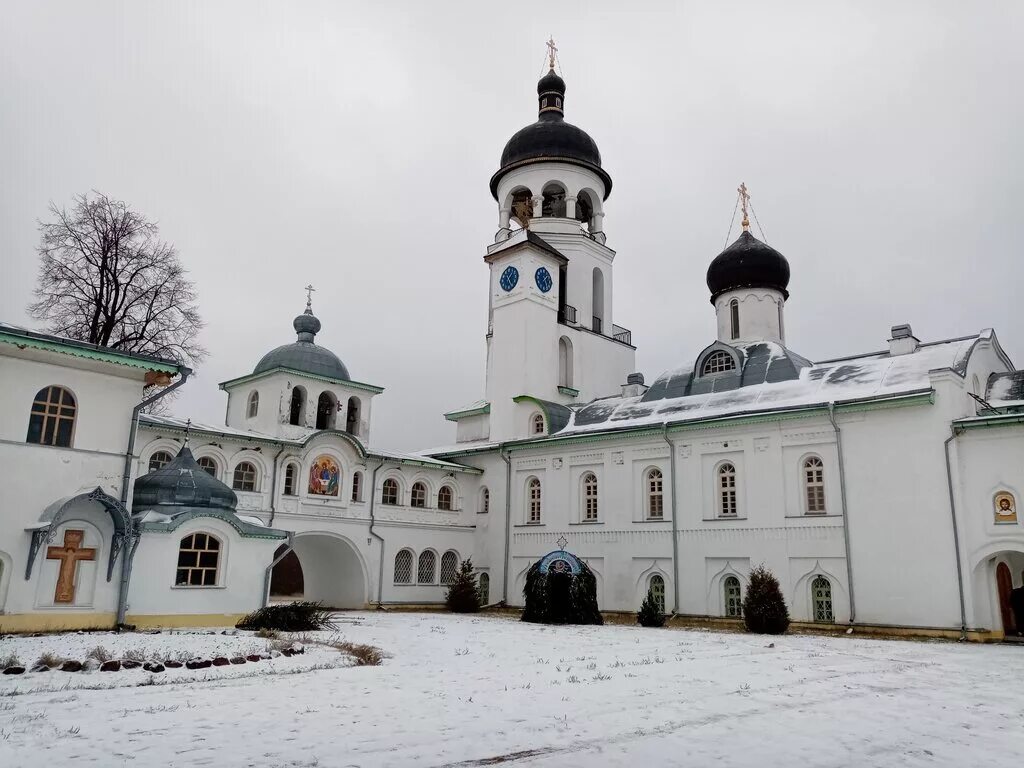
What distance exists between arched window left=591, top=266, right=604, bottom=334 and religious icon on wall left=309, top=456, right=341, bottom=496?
13023mm

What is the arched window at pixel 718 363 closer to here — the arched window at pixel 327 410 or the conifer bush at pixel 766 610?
the conifer bush at pixel 766 610

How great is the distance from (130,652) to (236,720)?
16.2 ft

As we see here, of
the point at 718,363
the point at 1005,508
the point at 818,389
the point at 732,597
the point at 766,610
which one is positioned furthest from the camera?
the point at 718,363

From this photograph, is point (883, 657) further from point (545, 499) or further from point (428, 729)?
point (545, 499)

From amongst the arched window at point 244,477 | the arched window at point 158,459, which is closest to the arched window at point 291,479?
the arched window at point 244,477

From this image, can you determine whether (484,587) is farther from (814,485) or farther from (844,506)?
(844,506)

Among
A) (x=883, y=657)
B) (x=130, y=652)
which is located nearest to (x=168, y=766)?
(x=130, y=652)

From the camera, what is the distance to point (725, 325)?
29.5 meters

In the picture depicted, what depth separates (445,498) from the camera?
29.7 m

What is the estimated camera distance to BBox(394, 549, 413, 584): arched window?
27.5 metres

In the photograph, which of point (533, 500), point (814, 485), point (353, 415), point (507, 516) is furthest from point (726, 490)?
point (353, 415)

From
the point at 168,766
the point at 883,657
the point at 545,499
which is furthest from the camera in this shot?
the point at 545,499

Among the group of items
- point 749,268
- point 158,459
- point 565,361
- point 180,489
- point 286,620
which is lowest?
point 286,620

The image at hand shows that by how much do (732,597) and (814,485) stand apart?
12.6 feet
